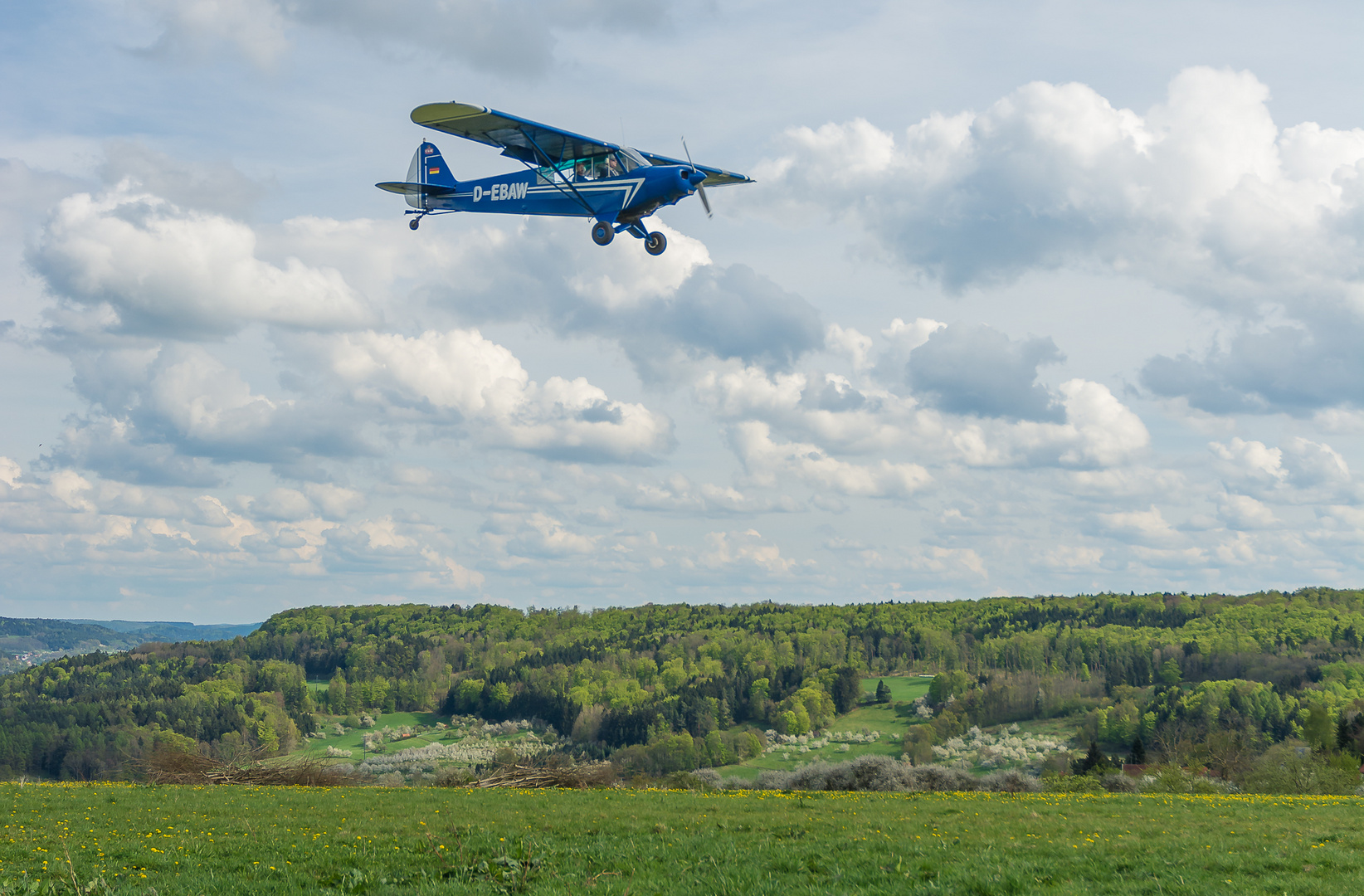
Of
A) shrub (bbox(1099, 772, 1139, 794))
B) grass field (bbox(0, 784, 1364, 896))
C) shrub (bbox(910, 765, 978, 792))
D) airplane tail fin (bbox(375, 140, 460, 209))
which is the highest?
airplane tail fin (bbox(375, 140, 460, 209))

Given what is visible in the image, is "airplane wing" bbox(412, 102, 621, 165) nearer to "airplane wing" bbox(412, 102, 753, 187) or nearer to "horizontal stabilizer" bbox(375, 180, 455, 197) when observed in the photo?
"airplane wing" bbox(412, 102, 753, 187)

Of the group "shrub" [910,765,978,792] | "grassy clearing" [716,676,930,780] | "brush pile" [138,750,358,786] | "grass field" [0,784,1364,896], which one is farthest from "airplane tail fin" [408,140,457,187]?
"grassy clearing" [716,676,930,780]

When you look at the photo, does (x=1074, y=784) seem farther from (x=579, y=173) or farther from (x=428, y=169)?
(x=428, y=169)

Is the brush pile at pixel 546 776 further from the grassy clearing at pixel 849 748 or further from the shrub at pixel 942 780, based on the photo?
the grassy clearing at pixel 849 748

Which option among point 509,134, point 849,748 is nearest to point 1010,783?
point 509,134

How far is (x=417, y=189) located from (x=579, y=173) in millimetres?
9407

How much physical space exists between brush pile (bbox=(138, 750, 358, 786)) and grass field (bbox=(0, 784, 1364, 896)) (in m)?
14.7

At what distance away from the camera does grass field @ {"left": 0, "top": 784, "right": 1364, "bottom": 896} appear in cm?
1362

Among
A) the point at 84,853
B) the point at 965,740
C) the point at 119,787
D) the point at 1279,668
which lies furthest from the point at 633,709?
the point at 84,853

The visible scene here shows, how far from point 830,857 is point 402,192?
30.1 meters

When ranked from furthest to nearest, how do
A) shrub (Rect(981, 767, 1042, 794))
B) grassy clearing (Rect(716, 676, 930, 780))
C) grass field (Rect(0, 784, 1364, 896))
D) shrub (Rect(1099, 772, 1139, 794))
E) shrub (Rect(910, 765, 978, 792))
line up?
grassy clearing (Rect(716, 676, 930, 780))
shrub (Rect(1099, 772, 1139, 794))
shrub (Rect(910, 765, 978, 792))
shrub (Rect(981, 767, 1042, 794))
grass field (Rect(0, 784, 1364, 896))

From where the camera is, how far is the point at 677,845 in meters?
17.3

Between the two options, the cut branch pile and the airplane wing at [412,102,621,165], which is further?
the cut branch pile

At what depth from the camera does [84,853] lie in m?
17.6
